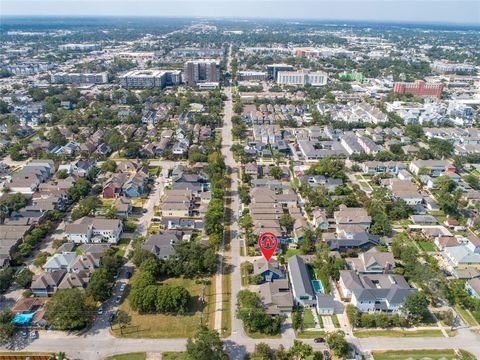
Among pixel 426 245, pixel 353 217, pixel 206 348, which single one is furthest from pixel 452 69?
pixel 206 348

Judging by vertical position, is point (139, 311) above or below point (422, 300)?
below

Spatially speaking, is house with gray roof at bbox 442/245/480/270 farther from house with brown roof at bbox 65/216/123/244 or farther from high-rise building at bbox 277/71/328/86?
high-rise building at bbox 277/71/328/86

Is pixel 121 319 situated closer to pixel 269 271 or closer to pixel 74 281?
pixel 74 281

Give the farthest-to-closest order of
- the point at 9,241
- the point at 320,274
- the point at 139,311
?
1. the point at 9,241
2. the point at 320,274
3. the point at 139,311

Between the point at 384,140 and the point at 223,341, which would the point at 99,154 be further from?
the point at 384,140

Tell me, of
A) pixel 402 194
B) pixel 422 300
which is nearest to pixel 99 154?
pixel 402 194

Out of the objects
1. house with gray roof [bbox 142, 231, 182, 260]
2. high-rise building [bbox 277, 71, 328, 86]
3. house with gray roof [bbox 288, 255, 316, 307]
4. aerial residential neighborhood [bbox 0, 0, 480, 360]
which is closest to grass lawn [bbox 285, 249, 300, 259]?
aerial residential neighborhood [bbox 0, 0, 480, 360]

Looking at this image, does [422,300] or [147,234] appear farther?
[147,234]
